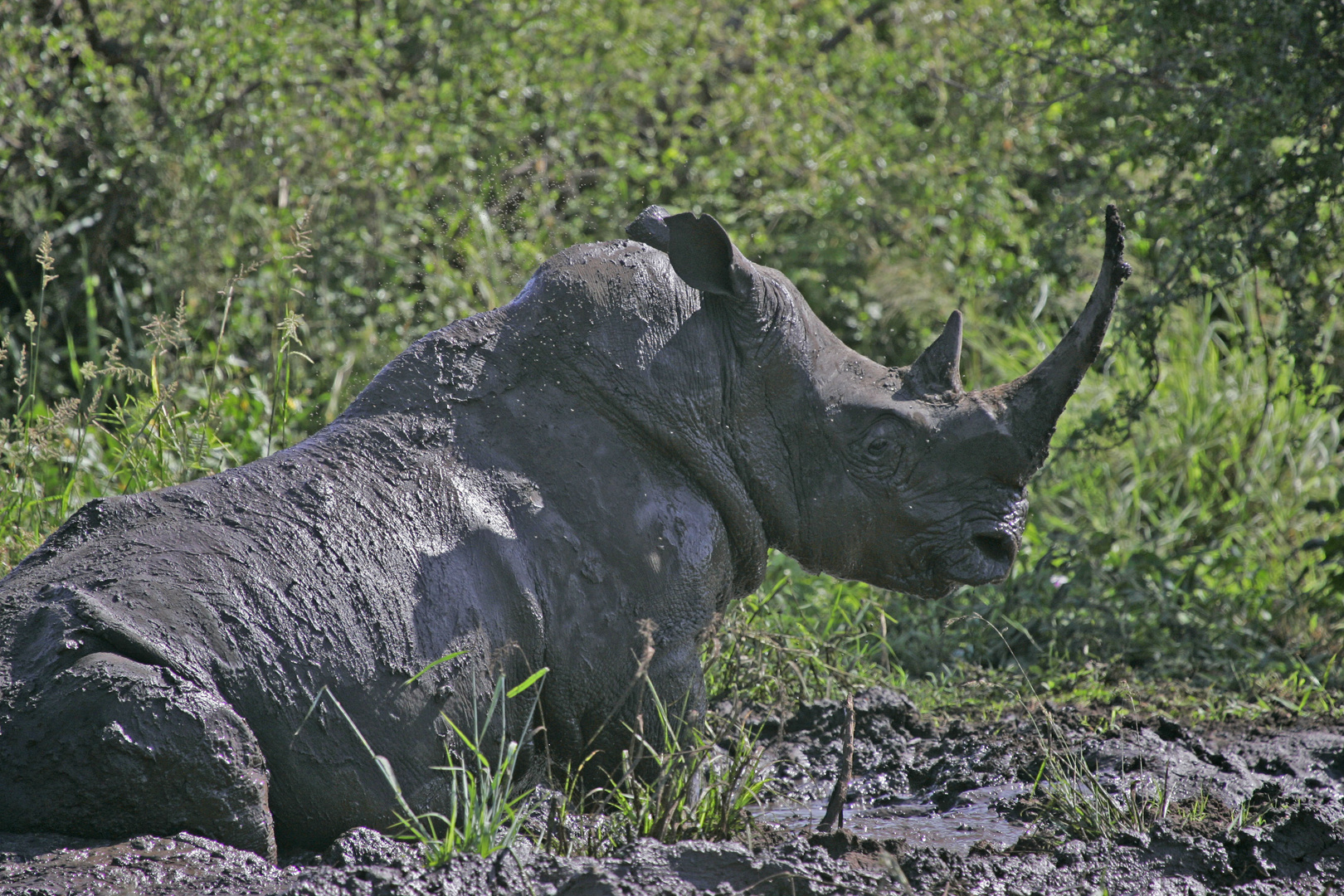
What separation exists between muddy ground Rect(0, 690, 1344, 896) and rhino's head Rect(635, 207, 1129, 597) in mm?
644

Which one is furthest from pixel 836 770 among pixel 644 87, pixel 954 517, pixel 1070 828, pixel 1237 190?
pixel 644 87

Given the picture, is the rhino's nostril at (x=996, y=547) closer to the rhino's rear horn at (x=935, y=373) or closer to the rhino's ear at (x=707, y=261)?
the rhino's rear horn at (x=935, y=373)

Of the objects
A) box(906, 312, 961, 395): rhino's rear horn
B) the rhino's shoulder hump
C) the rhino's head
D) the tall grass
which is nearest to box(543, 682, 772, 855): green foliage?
the rhino's head

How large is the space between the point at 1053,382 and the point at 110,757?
2.32 m

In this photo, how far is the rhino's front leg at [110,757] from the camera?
8.09 feet

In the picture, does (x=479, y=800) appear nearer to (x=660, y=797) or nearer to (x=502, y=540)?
(x=660, y=797)

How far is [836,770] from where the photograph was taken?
4332 mm

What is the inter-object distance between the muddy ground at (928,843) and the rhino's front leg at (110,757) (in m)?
0.05

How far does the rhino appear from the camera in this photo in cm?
254

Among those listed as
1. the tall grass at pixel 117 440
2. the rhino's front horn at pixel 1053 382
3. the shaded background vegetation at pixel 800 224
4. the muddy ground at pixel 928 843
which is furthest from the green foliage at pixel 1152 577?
the tall grass at pixel 117 440

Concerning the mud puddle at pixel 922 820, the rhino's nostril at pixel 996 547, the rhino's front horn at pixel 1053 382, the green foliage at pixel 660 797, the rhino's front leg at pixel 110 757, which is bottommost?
the mud puddle at pixel 922 820

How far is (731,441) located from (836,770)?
1.49 meters

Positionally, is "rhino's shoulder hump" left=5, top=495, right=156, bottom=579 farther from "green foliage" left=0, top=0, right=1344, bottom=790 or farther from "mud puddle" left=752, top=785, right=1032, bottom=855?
"mud puddle" left=752, top=785, right=1032, bottom=855

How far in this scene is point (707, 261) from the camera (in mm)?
3344
